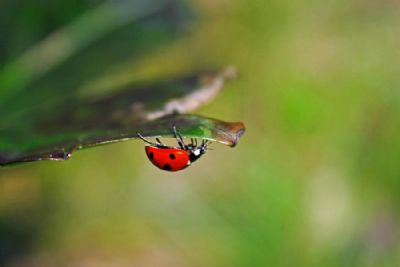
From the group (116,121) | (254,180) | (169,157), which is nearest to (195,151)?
(169,157)

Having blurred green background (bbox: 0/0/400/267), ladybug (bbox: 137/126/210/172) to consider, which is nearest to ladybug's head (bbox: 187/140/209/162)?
ladybug (bbox: 137/126/210/172)

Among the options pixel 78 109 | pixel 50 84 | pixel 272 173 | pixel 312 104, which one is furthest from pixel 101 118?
pixel 312 104

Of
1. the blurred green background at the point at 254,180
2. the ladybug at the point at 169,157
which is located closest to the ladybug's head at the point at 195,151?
the ladybug at the point at 169,157

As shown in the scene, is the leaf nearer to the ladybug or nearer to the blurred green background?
the ladybug

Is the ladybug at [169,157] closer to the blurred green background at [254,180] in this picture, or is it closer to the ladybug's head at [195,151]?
the ladybug's head at [195,151]

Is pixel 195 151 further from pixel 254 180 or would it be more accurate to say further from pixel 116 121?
pixel 254 180

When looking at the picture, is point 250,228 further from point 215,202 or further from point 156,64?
point 156,64

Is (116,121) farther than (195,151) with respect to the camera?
No
